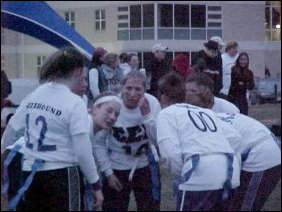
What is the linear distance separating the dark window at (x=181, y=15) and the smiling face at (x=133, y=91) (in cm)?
3776

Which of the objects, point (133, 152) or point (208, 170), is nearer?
point (208, 170)

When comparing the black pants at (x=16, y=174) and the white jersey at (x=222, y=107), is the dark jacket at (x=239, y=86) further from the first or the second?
the black pants at (x=16, y=174)

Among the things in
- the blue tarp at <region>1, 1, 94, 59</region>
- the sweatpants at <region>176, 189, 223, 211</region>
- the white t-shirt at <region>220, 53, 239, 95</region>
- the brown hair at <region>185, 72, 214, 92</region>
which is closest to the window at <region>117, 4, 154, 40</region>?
the blue tarp at <region>1, 1, 94, 59</region>

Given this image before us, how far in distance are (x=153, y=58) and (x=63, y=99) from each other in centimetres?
790

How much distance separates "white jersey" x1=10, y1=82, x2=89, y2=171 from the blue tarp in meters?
12.7

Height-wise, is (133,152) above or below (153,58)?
→ below

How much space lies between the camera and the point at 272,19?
44500 mm

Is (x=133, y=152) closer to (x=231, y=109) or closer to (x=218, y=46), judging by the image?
(x=231, y=109)

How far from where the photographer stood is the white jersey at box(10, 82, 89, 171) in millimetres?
4738

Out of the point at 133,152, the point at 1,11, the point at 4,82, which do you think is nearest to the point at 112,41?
the point at 1,11

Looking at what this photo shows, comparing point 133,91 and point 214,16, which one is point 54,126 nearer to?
point 133,91

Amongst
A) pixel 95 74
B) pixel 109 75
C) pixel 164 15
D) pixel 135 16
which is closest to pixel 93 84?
pixel 95 74

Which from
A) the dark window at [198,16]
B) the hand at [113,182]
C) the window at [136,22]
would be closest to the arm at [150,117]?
the hand at [113,182]

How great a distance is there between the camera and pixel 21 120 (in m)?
4.98
